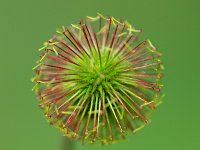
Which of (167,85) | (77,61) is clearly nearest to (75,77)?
(77,61)

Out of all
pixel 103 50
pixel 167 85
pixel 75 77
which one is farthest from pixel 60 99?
pixel 167 85

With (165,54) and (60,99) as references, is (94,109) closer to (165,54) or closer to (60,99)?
(60,99)

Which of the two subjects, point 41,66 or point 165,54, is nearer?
point 41,66

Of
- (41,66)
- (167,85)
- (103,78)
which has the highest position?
(41,66)

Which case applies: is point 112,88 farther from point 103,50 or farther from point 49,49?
point 49,49

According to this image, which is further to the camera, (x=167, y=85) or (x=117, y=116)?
(x=167, y=85)

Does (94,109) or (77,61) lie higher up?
(77,61)
